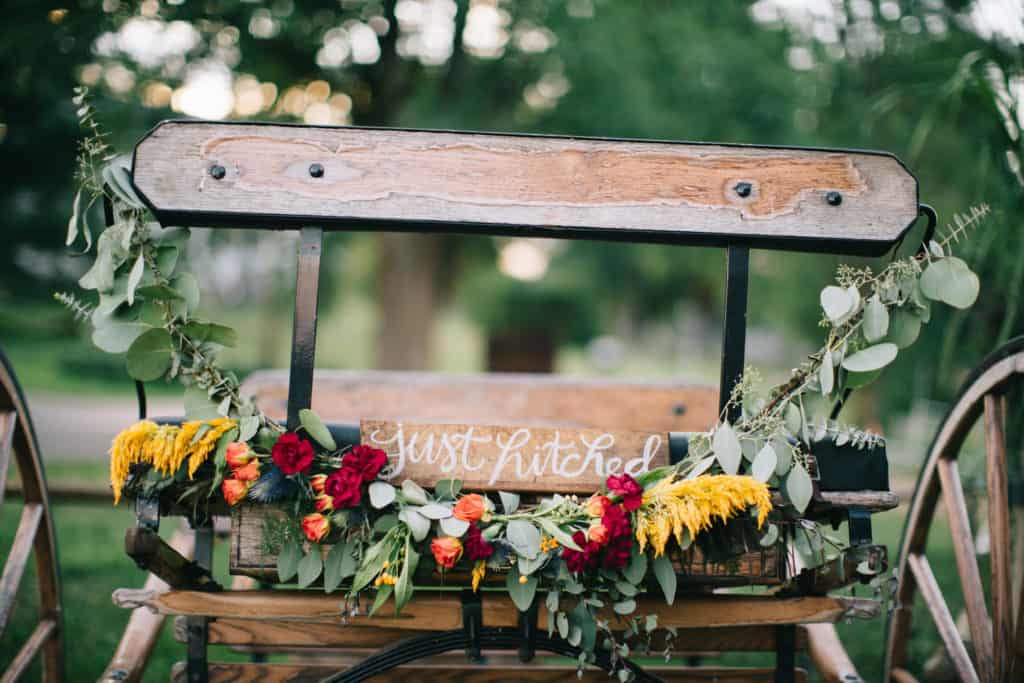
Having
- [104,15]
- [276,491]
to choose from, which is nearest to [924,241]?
[276,491]

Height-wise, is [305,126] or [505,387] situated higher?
[305,126]

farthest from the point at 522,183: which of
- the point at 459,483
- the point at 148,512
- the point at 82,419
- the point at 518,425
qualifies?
the point at 82,419

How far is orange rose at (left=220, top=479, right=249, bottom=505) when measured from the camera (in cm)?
152

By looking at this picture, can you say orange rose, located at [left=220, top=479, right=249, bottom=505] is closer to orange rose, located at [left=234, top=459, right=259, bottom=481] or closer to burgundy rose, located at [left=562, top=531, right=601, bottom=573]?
orange rose, located at [left=234, top=459, right=259, bottom=481]

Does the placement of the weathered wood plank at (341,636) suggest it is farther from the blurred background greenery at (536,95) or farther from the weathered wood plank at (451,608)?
the blurred background greenery at (536,95)

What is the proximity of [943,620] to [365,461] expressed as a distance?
66.5 inches

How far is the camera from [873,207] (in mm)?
1695

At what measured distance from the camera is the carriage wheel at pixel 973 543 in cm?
185

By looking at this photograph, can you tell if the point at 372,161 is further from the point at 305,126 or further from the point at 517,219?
the point at 517,219

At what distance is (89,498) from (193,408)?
2222mm

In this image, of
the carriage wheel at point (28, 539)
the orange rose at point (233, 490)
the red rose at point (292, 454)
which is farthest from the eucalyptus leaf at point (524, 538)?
the carriage wheel at point (28, 539)

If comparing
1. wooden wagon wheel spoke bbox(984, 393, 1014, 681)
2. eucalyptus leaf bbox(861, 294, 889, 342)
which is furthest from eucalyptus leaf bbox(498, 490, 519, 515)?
wooden wagon wheel spoke bbox(984, 393, 1014, 681)

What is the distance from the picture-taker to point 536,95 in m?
6.36

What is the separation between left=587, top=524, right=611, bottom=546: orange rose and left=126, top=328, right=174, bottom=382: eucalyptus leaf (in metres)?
0.98
